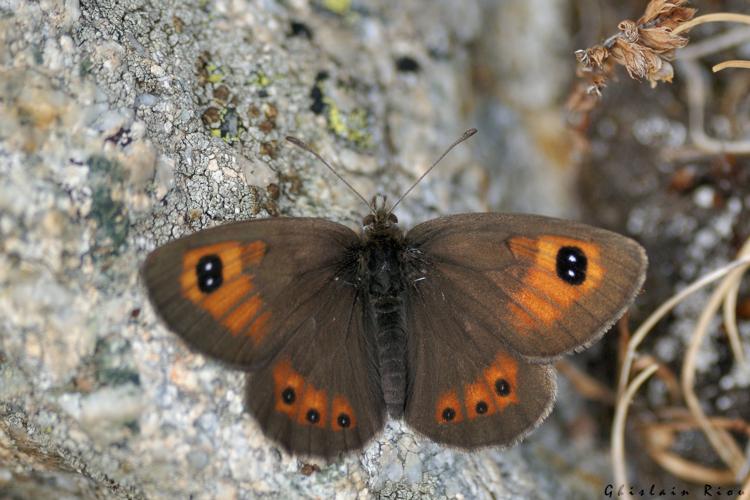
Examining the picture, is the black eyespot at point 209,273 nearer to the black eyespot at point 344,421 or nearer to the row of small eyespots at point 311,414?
the row of small eyespots at point 311,414

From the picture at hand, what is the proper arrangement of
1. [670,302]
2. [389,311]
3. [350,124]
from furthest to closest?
[350,124]
[670,302]
[389,311]

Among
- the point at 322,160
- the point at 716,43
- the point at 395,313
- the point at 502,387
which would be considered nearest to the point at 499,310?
the point at 502,387

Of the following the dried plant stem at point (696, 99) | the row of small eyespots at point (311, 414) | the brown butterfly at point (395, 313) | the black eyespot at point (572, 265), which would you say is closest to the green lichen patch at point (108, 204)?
the brown butterfly at point (395, 313)

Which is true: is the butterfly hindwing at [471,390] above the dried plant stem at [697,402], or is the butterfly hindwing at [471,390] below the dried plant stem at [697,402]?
below

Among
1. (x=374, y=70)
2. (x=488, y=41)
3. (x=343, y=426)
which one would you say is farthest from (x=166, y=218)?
(x=488, y=41)

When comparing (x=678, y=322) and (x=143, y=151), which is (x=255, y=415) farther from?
(x=678, y=322)

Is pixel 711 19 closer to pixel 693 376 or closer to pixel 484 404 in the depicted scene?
pixel 693 376

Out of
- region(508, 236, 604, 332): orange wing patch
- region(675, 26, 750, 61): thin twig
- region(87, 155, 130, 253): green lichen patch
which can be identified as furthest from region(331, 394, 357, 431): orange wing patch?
region(675, 26, 750, 61): thin twig
